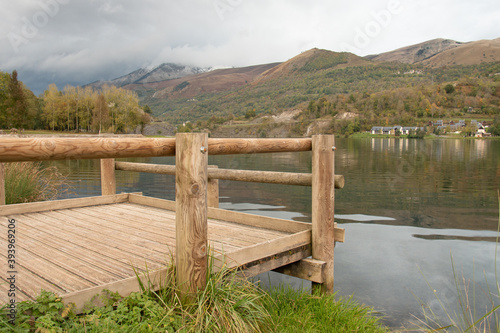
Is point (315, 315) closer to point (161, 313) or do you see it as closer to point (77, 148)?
point (161, 313)

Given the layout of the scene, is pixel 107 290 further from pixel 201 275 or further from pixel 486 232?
pixel 486 232

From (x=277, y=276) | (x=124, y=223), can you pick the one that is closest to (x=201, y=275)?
(x=124, y=223)

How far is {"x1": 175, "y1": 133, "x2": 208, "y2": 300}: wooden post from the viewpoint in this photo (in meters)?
2.49

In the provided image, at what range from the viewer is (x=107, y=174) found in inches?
233

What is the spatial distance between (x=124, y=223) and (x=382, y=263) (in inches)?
171

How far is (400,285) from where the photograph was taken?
5.56m

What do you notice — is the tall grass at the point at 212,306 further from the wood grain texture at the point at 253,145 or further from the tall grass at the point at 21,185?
the tall grass at the point at 21,185

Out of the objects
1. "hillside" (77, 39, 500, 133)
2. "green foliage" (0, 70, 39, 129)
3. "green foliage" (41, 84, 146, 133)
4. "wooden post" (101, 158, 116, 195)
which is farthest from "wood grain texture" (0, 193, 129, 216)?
"hillside" (77, 39, 500, 133)

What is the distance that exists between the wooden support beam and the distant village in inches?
3604

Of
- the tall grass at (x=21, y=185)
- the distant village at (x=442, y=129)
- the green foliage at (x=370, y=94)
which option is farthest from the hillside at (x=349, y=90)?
the tall grass at (x=21, y=185)

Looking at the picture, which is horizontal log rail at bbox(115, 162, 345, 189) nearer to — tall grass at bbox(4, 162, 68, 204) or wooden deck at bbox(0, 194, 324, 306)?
wooden deck at bbox(0, 194, 324, 306)

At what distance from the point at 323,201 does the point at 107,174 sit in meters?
3.65

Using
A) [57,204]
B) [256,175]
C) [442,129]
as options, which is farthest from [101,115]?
[442,129]

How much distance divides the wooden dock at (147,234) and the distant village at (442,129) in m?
91.3
